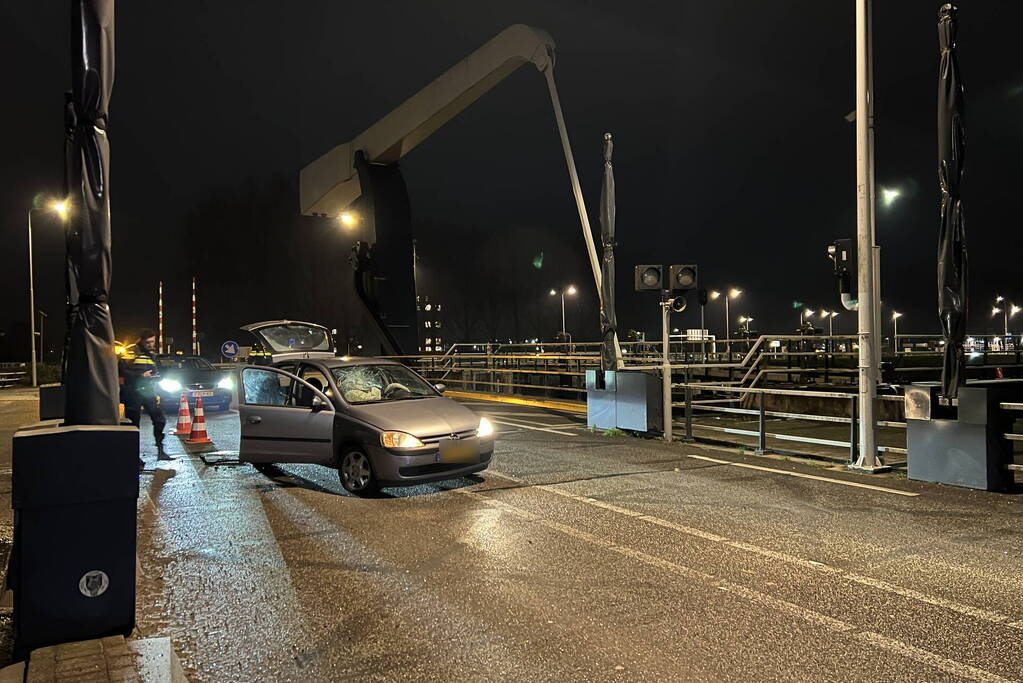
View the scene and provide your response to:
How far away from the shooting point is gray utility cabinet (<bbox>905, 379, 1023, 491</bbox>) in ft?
27.4

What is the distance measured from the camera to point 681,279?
13078 mm

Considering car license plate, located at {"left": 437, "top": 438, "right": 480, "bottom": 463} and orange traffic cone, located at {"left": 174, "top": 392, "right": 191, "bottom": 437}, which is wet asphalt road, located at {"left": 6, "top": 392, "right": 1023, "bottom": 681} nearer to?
car license plate, located at {"left": 437, "top": 438, "right": 480, "bottom": 463}

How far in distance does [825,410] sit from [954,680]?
15265 mm

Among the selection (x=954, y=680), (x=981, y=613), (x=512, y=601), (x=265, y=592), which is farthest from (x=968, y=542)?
(x=265, y=592)

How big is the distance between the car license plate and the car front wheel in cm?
79

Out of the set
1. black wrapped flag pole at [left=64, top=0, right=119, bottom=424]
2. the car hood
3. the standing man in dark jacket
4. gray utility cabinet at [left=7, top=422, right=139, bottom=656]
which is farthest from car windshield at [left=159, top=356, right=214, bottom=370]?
gray utility cabinet at [left=7, top=422, right=139, bottom=656]

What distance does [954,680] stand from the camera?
3.71 metres

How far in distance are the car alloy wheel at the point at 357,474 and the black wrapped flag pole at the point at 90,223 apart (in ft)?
14.0

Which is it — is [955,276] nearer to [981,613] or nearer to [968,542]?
[968,542]

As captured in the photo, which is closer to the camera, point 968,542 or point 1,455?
point 968,542

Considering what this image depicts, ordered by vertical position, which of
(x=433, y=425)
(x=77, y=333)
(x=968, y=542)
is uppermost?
(x=77, y=333)

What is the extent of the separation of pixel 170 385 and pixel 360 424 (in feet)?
40.8

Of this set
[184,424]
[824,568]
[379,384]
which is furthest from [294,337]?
[824,568]

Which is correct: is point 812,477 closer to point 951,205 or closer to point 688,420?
point 688,420
